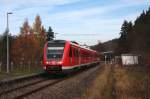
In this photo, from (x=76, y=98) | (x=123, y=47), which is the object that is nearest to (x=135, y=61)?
(x=76, y=98)

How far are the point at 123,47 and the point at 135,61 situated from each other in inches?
2945

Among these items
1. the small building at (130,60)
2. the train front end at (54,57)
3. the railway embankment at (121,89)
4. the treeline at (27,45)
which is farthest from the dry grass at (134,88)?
the small building at (130,60)

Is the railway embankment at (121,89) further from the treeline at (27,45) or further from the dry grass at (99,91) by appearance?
the treeline at (27,45)

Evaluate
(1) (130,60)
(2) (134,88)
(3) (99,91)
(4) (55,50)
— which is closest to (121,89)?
(2) (134,88)

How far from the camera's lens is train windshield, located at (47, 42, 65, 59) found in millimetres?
34781

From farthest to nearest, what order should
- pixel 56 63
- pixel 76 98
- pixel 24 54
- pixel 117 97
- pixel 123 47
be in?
1. pixel 123 47
2. pixel 24 54
3. pixel 56 63
4. pixel 76 98
5. pixel 117 97

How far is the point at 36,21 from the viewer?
101 meters

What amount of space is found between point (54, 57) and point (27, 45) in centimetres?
4481

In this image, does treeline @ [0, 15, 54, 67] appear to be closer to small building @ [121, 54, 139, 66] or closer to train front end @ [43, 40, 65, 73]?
small building @ [121, 54, 139, 66]

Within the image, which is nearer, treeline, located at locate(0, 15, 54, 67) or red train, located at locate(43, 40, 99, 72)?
red train, located at locate(43, 40, 99, 72)

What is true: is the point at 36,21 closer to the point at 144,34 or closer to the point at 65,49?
the point at 144,34

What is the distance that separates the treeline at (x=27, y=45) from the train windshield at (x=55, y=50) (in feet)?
72.2

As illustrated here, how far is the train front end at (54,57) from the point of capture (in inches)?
1350

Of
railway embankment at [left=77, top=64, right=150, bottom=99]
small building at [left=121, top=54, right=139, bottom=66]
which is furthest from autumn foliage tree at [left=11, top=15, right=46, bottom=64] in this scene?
railway embankment at [left=77, top=64, right=150, bottom=99]
